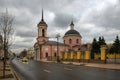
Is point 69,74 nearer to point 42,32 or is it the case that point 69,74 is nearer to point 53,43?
point 53,43

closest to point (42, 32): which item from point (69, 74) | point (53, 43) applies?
point (53, 43)

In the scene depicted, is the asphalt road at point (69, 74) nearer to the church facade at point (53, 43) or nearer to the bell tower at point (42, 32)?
the church facade at point (53, 43)

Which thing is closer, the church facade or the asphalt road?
the asphalt road

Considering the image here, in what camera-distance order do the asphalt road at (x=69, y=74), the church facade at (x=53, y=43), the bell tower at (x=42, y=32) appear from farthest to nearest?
the bell tower at (x=42, y=32) → the church facade at (x=53, y=43) → the asphalt road at (x=69, y=74)

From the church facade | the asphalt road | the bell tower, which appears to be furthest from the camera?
the bell tower

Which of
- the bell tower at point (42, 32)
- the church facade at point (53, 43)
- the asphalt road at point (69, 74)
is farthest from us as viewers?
the bell tower at point (42, 32)

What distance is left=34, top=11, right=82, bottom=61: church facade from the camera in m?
105

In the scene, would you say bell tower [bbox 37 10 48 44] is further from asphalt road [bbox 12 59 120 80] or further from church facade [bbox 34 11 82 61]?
asphalt road [bbox 12 59 120 80]

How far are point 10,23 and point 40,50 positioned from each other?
285 feet

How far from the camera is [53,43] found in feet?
356

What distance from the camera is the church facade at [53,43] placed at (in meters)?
105

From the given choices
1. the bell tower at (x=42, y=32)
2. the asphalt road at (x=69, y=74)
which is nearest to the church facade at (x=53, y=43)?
the bell tower at (x=42, y=32)

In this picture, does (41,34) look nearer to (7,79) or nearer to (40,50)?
(40,50)

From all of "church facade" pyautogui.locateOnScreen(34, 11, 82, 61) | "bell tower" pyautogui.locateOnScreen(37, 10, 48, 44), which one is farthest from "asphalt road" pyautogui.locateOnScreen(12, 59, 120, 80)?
"bell tower" pyautogui.locateOnScreen(37, 10, 48, 44)
